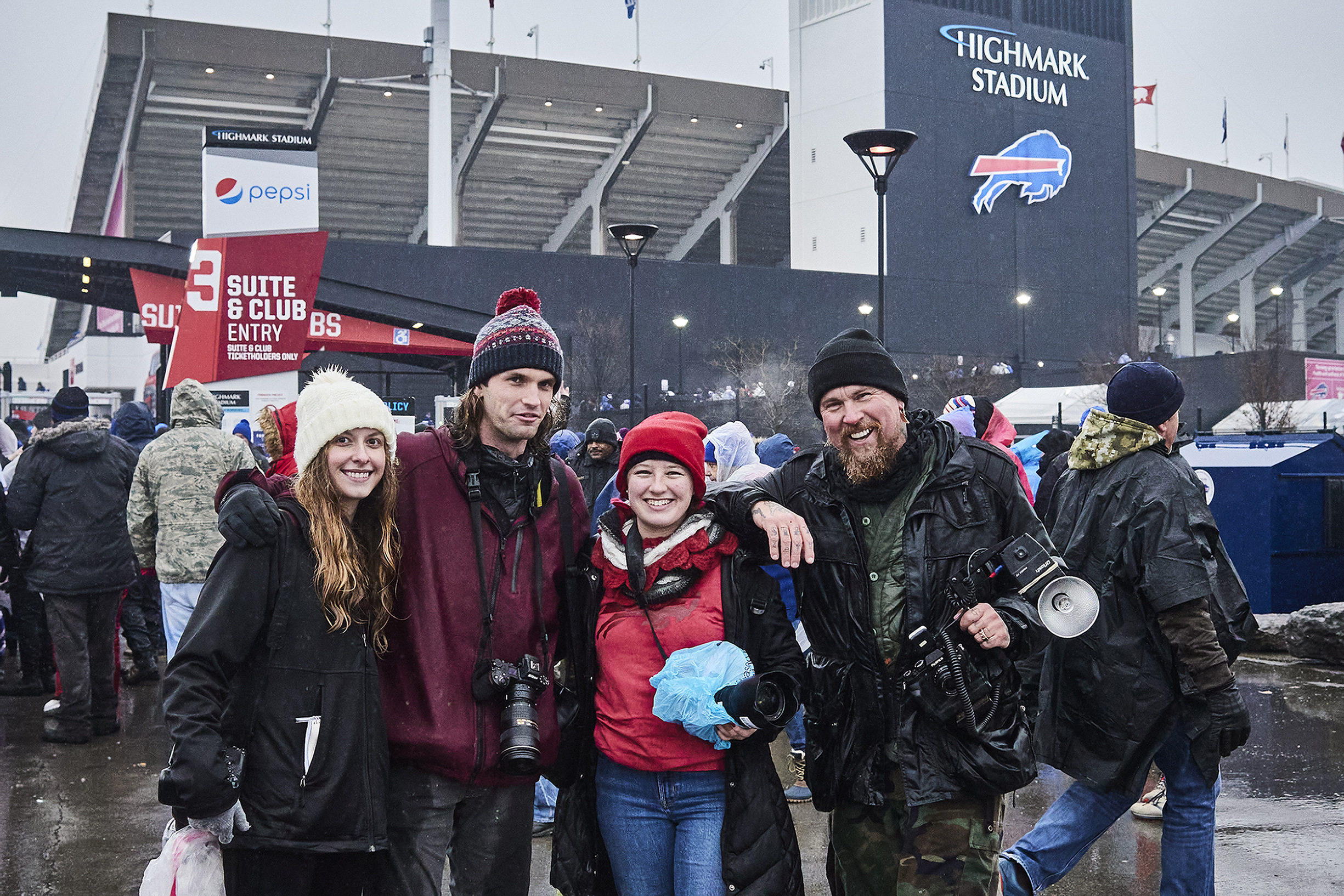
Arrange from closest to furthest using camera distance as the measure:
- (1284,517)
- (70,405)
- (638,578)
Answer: (638,578), (70,405), (1284,517)

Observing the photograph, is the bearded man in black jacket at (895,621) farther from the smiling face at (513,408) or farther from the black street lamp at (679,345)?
the black street lamp at (679,345)

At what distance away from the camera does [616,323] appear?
116ft

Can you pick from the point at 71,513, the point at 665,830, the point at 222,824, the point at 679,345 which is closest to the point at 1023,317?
the point at 679,345

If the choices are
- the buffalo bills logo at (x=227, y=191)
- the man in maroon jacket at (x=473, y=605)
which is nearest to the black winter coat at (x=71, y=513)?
the man in maroon jacket at (x=473, y=605)

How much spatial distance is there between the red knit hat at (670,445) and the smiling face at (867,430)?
1.13 feet

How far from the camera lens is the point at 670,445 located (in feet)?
9.70

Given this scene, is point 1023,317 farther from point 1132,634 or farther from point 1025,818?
point 1132,634

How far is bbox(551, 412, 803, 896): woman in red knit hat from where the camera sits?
282cm

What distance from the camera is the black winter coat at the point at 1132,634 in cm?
358

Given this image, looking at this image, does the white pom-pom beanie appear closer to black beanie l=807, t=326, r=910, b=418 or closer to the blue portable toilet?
black beanie l=807, t=326, r=910, b=418

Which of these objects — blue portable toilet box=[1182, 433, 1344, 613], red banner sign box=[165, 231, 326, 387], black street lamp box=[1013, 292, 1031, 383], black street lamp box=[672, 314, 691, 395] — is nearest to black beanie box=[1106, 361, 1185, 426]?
blue portable toilet box=[1182, 433, 1344, 613]

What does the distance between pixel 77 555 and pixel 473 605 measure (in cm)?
494

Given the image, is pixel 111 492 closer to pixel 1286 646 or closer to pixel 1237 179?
pixel 1286 646

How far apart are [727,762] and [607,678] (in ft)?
1.18
